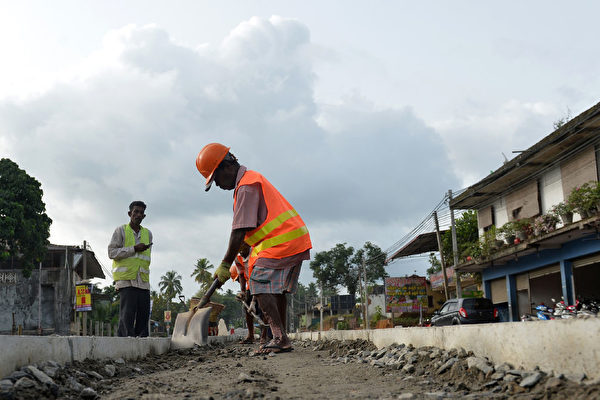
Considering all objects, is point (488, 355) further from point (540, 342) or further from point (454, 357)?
point (540, 342)

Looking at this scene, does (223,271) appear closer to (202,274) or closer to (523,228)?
(523,228)

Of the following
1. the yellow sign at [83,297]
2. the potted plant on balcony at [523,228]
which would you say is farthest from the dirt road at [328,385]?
the yellow sign at [83,297]

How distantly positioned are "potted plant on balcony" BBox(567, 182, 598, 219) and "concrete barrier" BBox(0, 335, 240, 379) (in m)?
13.2

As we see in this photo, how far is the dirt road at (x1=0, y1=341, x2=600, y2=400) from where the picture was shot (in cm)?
275

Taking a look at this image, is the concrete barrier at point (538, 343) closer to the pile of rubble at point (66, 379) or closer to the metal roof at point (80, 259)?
the pile of rubble at point (66, 379)

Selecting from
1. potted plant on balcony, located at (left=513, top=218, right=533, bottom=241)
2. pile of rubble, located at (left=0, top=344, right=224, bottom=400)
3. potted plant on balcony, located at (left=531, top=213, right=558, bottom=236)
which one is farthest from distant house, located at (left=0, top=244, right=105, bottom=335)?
pile of rubble, located at (left=0, top=344, right=224, bottom=400)

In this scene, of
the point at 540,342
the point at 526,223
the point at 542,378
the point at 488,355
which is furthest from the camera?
the point at 526,223

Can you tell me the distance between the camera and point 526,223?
770 inches

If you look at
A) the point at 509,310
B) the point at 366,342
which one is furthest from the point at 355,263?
the point at 366,342

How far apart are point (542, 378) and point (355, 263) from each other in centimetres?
8249

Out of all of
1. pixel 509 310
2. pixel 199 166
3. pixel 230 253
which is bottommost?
pixel 509 310

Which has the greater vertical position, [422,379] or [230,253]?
[230,253]

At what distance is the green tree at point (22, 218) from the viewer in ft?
102

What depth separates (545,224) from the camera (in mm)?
18031
